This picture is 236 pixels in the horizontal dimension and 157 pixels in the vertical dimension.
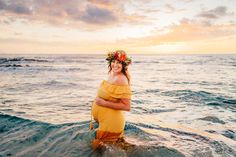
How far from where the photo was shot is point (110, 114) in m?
5.56

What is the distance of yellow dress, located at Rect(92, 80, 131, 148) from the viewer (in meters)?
5.37

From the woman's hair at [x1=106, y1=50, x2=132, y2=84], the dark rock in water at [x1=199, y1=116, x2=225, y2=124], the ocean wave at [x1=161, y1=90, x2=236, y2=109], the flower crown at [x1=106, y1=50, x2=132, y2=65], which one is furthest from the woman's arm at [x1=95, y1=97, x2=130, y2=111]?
the ocean wave at [x1=161, y1=90, x2=236, y2=109]

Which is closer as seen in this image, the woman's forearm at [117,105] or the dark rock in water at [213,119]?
the woman's forearm at [117,105]

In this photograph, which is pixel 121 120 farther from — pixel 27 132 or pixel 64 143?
pixel 27 132

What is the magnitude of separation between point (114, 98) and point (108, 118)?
49cm

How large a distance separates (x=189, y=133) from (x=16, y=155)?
17.1ft

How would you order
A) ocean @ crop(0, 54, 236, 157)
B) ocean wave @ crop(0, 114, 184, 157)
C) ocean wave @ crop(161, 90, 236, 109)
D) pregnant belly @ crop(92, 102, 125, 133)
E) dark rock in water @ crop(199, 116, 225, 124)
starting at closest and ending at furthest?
pregnant belly @ crop(92, 102, 125, 133)
ocean wave @ crop(0, 114, 184, 157)
ocean @ crop(0, 54, 236, 157)
dark rock in water @ crop(199, 116, 225, 124)
ocean wave @ crop(161, 90, 236, 109)

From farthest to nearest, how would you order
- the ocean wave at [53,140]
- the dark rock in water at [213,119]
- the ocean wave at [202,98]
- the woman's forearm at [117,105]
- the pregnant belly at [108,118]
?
the ocean wave at [202,98], the dark rock in water at [213,119], the ocean wave at [53,140], the pregnant belly at [108,118], the woman's forearm at [117,105]

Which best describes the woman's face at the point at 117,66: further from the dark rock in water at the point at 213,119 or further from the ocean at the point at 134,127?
the dark rock in water at the point at 213,119

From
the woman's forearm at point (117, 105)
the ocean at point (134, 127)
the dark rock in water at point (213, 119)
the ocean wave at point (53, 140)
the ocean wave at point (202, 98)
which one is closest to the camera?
the woman's forearm at point (117, 105)

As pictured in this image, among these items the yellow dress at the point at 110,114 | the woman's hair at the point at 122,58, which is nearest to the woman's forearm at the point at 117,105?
the yellow dress at the point at 110,114

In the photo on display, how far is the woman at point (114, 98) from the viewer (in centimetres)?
536

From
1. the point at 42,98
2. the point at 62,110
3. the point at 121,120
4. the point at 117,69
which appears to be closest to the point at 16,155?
the point at 121,120

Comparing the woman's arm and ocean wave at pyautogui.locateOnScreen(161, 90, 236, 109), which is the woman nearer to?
the woman's arm
